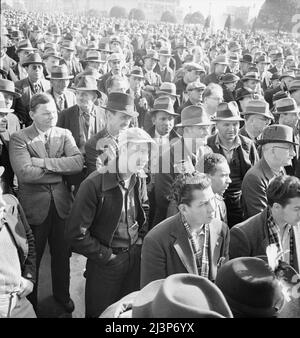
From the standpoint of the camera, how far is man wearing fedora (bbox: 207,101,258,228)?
420 cm

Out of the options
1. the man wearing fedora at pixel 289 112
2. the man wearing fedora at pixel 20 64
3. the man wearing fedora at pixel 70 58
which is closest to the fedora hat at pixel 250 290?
the man wearing fedora at pixel 289 112

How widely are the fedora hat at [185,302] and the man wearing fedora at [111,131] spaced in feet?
8.04

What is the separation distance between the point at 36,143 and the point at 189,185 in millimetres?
1614

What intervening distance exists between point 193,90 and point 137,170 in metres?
3.52

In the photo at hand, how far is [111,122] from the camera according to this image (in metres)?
4.53

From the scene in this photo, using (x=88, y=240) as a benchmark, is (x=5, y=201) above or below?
above

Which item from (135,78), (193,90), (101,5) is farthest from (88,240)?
(101,5)

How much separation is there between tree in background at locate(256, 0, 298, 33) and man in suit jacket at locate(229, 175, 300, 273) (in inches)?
677

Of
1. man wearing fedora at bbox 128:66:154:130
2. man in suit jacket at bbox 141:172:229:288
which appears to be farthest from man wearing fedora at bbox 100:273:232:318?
man wearing fedora at bbox 128:66:154:130

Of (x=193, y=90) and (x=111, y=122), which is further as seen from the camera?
(x=193, y=90)

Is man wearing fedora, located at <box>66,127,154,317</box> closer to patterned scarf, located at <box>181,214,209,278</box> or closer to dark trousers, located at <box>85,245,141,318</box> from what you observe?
dark trousers, located at <box>85,245,141,318</box>

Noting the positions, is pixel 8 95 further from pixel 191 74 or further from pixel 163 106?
pixel 191 74

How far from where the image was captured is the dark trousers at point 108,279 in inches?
132
